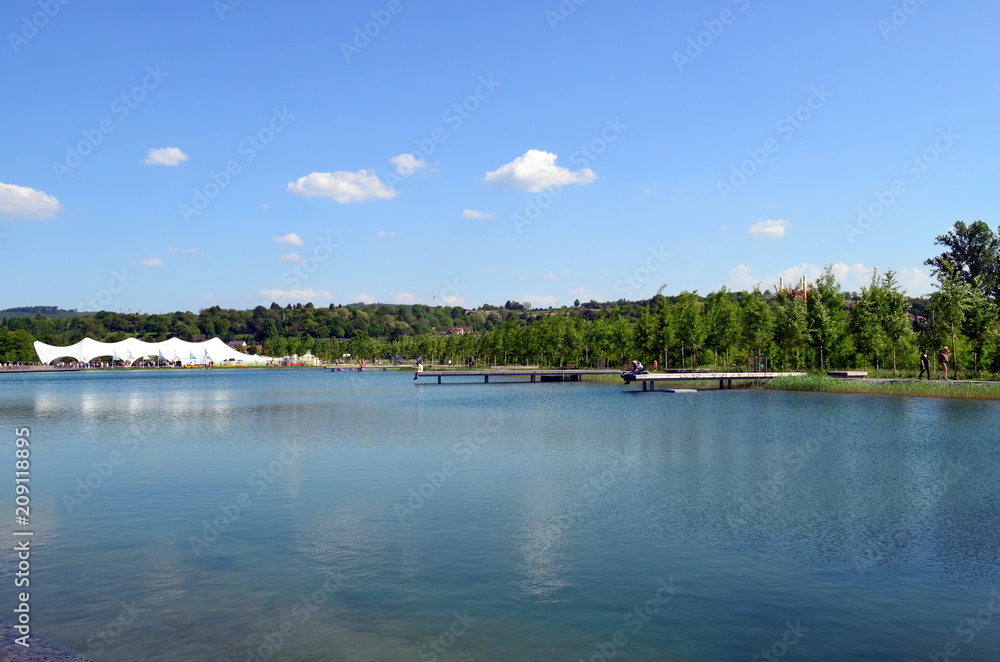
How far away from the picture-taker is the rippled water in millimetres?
12484

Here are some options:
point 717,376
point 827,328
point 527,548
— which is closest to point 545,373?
point 717,376

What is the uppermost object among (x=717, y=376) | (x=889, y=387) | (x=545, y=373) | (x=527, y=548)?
(x=717, y=376)

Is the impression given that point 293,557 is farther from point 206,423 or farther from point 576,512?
point 206,423

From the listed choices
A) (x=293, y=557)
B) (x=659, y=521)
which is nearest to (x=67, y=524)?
(x=293, y=557)

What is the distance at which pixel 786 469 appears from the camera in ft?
89.4

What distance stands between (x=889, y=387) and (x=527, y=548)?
5234 cm

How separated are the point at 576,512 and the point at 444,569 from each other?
6.11 m

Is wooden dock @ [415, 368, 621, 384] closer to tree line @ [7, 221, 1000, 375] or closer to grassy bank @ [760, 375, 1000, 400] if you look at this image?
tree line @ [7, 221, 1000, 375]

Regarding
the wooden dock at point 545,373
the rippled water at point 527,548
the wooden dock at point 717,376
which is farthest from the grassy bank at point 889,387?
the wooden dock at point 545,373

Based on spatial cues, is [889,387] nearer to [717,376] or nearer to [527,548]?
[717,376]

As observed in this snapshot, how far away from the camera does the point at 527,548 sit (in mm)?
17469

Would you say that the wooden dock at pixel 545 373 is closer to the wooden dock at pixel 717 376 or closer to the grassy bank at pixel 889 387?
the wooden dock at pixel 717 376

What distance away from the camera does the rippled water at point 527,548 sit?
41.0 feet

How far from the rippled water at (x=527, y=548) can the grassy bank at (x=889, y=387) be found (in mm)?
19027
